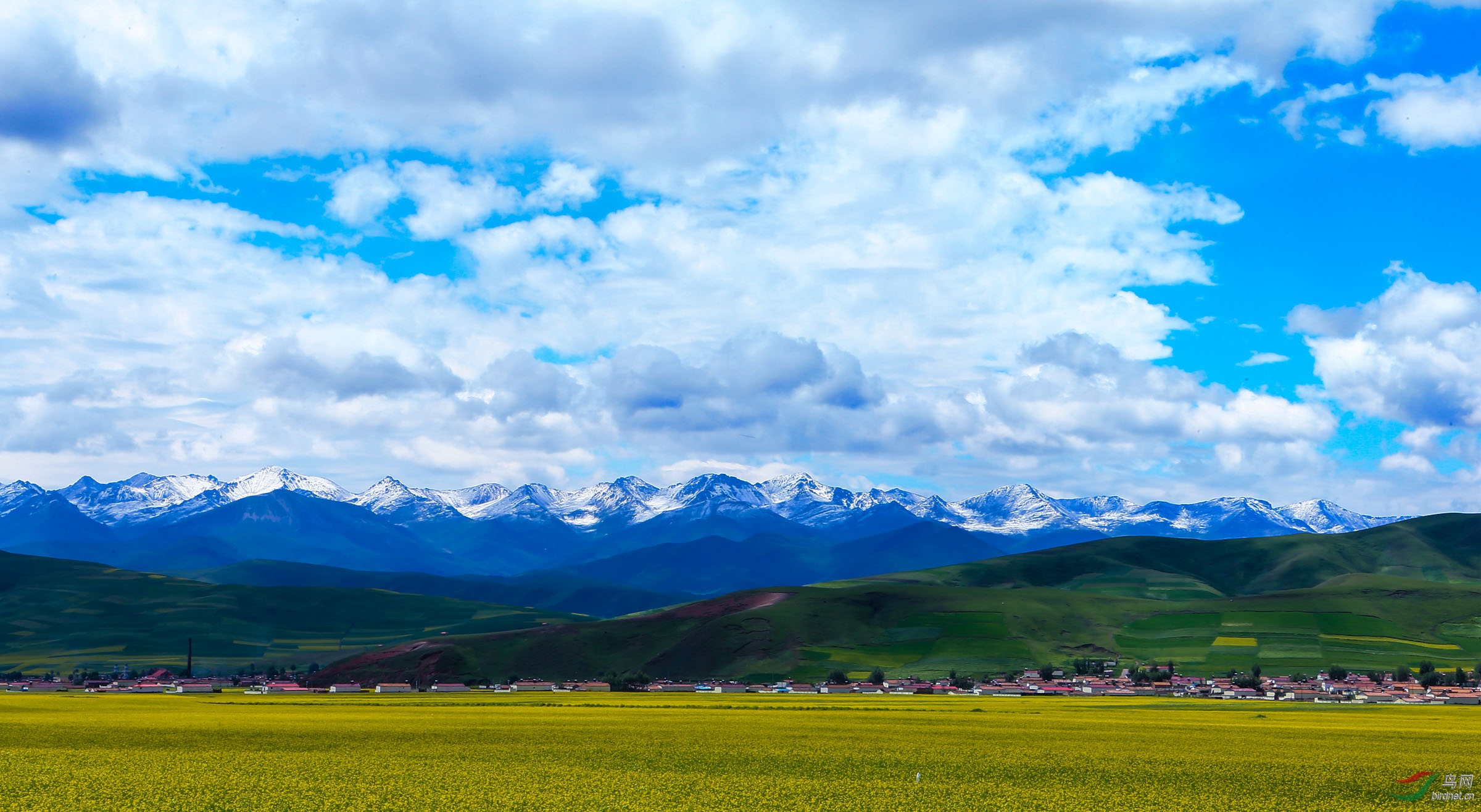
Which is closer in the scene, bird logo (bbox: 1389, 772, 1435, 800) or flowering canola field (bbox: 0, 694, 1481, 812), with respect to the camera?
flowering canola field (bbox: 0, 694, 1481, 812)

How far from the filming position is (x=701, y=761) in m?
80.8

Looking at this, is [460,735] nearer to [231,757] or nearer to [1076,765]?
[231,757]

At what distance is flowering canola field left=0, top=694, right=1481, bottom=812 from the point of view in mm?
60531

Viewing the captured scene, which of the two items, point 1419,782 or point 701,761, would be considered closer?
point 1419,782

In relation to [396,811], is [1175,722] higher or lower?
lower

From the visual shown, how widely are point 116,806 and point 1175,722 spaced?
4655 inches

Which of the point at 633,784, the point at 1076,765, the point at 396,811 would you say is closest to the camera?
the point at 396,811

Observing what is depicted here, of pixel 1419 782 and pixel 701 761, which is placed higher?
pixel 701 761

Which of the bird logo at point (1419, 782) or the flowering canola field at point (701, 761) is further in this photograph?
the bird logo at point (1419, 782)

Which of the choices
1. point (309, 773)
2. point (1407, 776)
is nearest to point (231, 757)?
point (309, 773)

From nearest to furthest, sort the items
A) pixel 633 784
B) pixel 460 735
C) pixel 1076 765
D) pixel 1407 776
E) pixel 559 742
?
pixel 633 784 → pixel 1407 776 → pixel 1076 765 → pixel 559 742 → pixel 460 735

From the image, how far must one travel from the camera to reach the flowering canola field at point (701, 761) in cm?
6053

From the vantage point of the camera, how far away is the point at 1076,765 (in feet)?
262

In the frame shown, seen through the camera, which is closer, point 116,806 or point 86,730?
point 116,806
